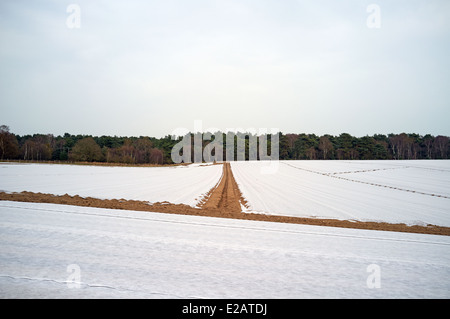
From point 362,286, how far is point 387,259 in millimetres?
1104

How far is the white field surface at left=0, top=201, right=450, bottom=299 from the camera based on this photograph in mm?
2312

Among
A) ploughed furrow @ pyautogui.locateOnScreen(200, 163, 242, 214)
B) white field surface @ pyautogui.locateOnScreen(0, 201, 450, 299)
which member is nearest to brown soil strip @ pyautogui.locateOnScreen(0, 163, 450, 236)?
ploughed furrow @ pyautogui.locateOnScreen(200, 163, 242, 214)

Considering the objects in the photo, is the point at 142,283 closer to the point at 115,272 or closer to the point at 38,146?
the point at 115,272

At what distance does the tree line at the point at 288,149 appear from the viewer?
7156cm

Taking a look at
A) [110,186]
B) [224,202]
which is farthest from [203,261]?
[110,186]

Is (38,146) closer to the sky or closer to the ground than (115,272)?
closer to the sky

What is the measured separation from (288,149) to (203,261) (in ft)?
333

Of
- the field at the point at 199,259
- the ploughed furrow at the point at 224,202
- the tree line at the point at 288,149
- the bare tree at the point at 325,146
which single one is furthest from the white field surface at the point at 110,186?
the bare tree at the point at 325,146

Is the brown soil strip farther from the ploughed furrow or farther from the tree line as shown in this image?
the tree line

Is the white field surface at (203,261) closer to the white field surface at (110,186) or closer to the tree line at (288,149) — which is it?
the white field surface at (110,186)

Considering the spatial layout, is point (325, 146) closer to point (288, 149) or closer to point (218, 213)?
point (288, 149)

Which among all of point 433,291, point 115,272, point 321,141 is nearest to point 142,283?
point 115,272

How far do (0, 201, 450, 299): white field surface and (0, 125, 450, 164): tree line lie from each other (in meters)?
72.6
